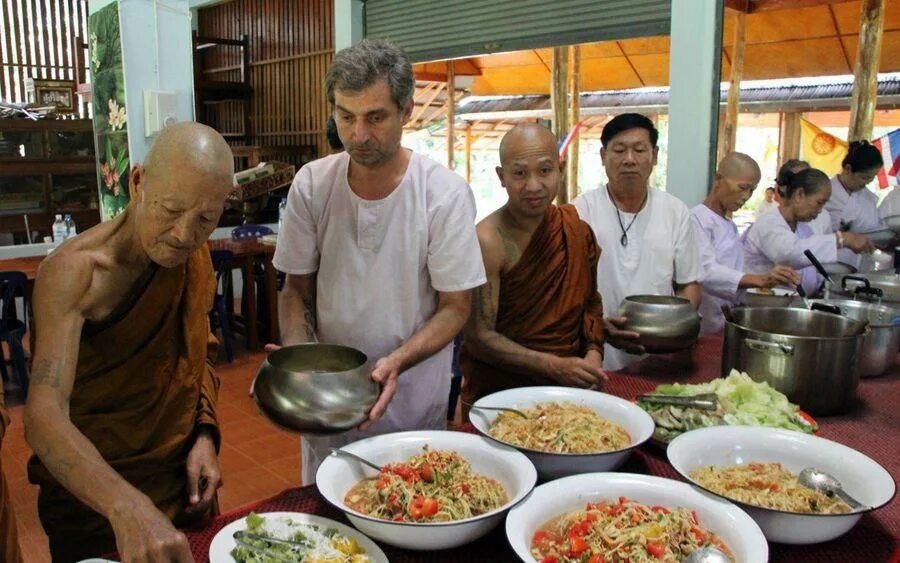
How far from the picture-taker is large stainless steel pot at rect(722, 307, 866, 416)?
171cm

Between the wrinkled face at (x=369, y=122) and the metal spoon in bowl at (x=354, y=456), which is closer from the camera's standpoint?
the metal spoon in bowl at (x=354, y=456)

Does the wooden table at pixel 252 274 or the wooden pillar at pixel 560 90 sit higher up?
the wooden pillar at pixel 560 90

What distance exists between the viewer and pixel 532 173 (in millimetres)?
2156

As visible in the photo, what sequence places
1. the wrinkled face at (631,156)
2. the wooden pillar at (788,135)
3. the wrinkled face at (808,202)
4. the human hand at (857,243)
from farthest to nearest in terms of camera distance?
the wooden pillar at (788,135) → the human hand at (857,243) → the wrinkled face at (808,202) → the wrinkled face at (631,156)

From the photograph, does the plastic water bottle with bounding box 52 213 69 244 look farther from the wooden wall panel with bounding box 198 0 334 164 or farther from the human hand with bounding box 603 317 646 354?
the human hand with bounding box 603 317 646 354

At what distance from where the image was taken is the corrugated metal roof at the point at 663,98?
6.78m

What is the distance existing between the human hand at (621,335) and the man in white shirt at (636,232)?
561mm

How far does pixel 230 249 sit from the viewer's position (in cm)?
586

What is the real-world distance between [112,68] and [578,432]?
5.82 metres

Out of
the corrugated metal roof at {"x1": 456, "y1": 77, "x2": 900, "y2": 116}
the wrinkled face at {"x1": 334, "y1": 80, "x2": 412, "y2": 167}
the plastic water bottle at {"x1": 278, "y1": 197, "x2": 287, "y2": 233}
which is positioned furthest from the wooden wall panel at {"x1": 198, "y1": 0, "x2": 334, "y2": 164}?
the wrinkled face at {"x1": 334, "y1": 80, "x2": 412, "y2": 167}

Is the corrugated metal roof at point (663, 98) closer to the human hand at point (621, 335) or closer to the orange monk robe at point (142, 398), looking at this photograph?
the human hand at point (621, 335)

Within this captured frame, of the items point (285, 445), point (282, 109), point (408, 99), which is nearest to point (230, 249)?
point (285, 445)

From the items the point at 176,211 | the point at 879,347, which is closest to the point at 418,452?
the point at 176,211

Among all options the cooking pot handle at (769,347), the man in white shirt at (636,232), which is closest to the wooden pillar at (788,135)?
the man in white shirt at (636,232)
